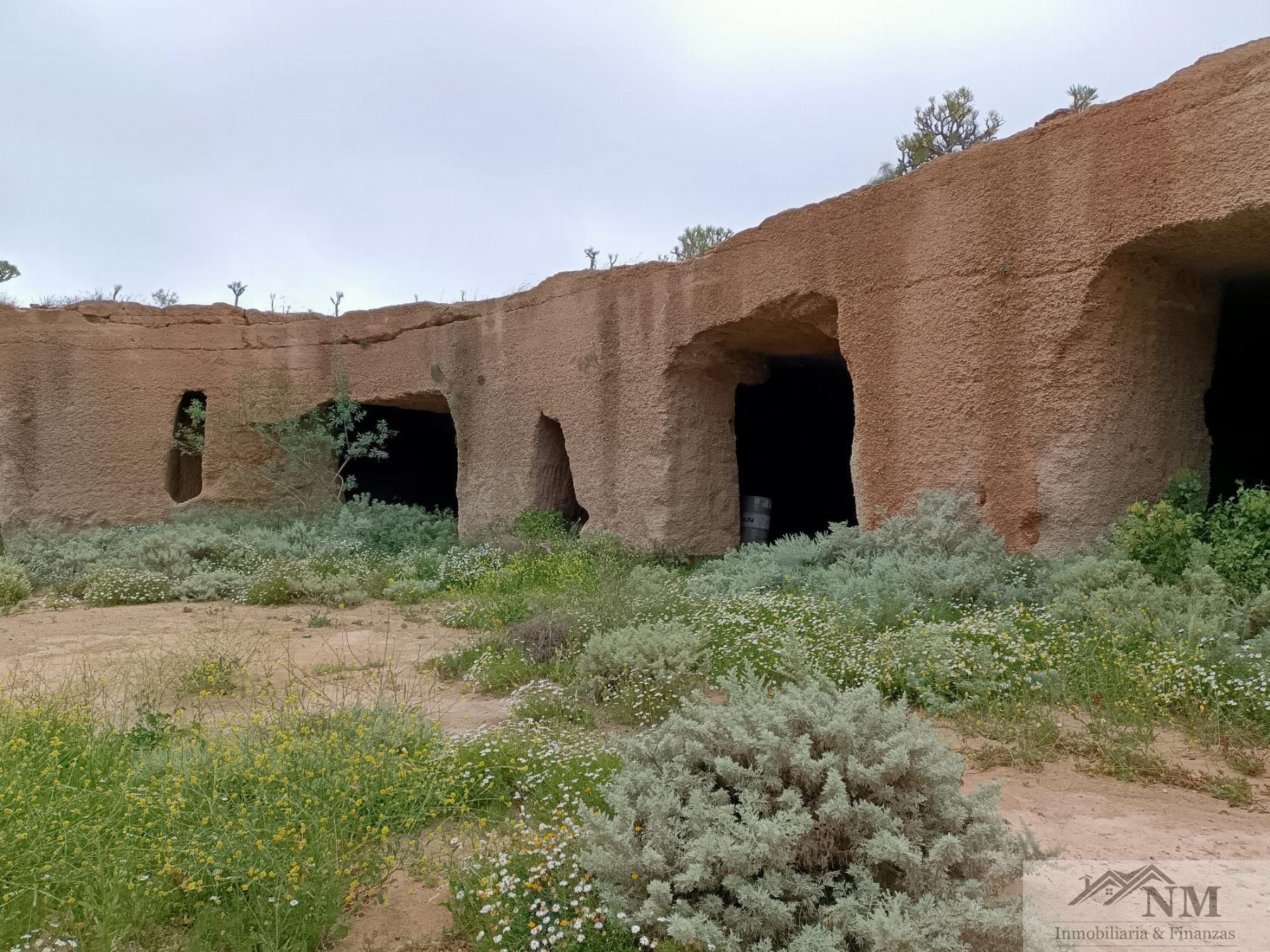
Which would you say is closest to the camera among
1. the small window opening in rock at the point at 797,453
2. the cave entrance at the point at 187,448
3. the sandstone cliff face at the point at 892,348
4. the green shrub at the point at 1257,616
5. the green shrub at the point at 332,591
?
the green shrub at the point at 1257,616

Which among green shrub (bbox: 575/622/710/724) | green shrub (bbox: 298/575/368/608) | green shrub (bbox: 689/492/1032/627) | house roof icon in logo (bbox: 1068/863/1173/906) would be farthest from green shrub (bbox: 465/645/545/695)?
house roof icon in logo (bbox: 1068/863/1173/906)

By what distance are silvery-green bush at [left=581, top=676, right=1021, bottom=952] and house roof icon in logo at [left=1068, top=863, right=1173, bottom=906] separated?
30 centimetres

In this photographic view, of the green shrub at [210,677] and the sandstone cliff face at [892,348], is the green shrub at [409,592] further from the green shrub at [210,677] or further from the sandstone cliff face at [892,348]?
the green shrub at [210,677]

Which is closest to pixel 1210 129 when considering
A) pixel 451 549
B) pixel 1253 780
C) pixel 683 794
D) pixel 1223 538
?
pixel 1223 538

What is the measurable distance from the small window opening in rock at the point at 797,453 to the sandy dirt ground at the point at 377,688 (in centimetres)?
554

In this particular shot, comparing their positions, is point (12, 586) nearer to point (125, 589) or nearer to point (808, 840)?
point (125, 589)

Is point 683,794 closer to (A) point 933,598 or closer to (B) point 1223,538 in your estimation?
(A) point 933,598

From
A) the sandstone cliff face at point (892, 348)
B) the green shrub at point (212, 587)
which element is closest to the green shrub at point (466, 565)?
the sandstone cliff face at point (892, 348)

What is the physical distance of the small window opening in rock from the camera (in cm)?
1145

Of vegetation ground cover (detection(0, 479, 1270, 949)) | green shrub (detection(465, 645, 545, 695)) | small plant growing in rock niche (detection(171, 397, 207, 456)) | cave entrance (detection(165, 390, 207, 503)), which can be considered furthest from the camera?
cave entrance (detection(165, 390, 207, 503))

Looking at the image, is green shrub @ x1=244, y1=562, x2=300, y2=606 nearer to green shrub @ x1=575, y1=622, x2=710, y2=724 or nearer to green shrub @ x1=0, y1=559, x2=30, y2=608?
green shrub @ x1=0, y1=559, x2=30, y2=608

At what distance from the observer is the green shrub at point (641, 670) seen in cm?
446

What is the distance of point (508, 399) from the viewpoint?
1040 cm

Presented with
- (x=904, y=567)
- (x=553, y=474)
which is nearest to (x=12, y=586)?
(x=553, y=474)
